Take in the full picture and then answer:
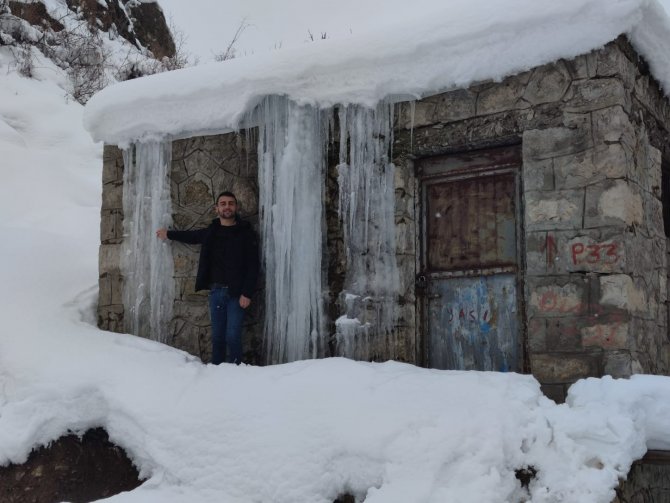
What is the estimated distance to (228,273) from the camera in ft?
15.7

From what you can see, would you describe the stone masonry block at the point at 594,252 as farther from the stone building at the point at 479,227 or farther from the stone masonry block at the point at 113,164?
the stone masonry block at the point at 113,164

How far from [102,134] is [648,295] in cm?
412

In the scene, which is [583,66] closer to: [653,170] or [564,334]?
[653,170]

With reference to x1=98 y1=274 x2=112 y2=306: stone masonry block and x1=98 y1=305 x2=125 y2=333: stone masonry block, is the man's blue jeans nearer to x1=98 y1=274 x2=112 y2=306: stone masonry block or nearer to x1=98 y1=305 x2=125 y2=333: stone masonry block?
x1=98 y1=305 x2=125 y2=333: stone masonry block

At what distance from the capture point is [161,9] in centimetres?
1524

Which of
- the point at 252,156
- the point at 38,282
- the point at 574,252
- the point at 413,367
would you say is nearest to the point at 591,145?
the point at 574,252

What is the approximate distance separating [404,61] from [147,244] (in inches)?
93.2

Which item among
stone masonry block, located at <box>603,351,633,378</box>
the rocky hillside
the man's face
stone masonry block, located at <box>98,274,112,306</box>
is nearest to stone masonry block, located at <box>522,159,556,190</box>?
stone masonry block, located at <box>603,351,633,378</box>

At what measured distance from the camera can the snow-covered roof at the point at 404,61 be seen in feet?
13.0

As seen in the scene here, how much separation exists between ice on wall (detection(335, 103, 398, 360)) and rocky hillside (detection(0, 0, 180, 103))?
8.59m

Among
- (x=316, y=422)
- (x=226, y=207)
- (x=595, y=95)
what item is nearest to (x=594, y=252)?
(x=595, y=95)

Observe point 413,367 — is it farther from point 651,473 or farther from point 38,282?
point 38,282

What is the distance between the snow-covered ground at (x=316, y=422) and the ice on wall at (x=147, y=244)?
32cm

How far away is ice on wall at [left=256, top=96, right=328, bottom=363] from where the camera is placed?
4.67 meters
